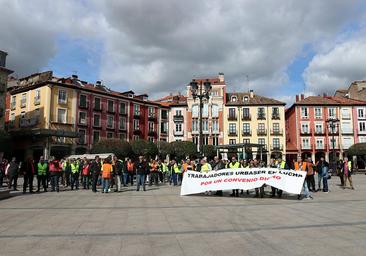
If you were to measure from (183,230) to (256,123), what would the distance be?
54.5m

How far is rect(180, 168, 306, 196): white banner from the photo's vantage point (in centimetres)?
1411

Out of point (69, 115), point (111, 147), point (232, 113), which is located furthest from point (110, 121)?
point (232, 113)

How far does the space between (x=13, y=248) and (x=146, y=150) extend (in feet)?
144

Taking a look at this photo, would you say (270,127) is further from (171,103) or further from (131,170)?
(131,170)

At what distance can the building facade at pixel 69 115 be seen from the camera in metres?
47.2

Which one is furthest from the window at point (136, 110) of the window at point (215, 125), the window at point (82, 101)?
the window at point (215, 125)

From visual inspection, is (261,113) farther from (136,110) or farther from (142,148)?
(142,148)

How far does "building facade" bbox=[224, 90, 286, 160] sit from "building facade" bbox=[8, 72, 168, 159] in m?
13.7

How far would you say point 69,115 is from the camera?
4962 centimetres

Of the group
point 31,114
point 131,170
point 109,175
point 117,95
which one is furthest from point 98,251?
point 117,95

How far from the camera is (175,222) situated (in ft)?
28.1

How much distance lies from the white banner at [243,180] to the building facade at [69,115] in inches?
1190

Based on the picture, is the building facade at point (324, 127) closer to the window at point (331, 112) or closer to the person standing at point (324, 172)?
the window at point (331, 112)

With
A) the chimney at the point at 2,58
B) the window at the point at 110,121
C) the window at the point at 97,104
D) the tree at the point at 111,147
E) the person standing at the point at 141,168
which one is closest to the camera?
the person standing at the point at 141,168
